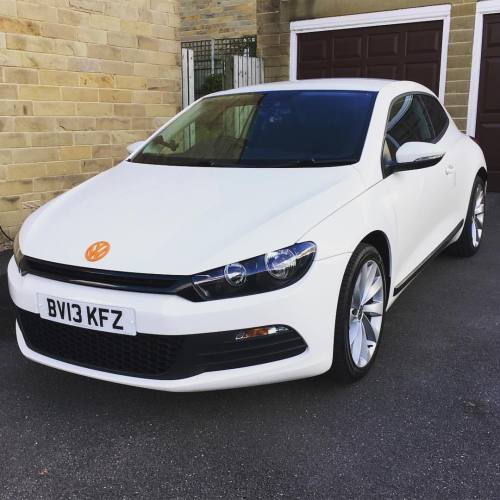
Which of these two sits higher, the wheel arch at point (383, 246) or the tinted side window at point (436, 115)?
the tinted side window at point (436, 115)

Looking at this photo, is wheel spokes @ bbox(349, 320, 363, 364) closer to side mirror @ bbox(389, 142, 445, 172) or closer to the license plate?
side mirror @ bbox(389, 142, 445, 172)

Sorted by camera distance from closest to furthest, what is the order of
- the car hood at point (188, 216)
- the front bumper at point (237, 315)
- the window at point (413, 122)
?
the front bumper at point (237, 315)
the car hood at point (188, 216)
the window at point (413, 122)

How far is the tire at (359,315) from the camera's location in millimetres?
2760

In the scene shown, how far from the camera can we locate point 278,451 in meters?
2.51

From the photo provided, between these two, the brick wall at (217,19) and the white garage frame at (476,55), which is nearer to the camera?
the white garage frame at (476,55)

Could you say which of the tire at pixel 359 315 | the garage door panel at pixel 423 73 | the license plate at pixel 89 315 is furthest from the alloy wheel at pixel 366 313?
the garage door panel at pixel 423 73

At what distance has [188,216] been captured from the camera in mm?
2844

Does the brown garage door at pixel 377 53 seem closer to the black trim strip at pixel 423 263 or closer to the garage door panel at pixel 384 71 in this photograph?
the garage door panel at pixel 384 71

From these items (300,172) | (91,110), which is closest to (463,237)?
(300,172)

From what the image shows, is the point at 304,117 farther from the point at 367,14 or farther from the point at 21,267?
the point at 367,14

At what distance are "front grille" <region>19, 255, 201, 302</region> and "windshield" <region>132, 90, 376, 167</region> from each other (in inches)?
46.6

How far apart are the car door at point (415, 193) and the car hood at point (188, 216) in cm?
48

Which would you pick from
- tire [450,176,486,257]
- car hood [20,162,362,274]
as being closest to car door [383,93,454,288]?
car hood [20,162,362,274]

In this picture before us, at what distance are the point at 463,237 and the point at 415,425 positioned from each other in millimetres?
2896
